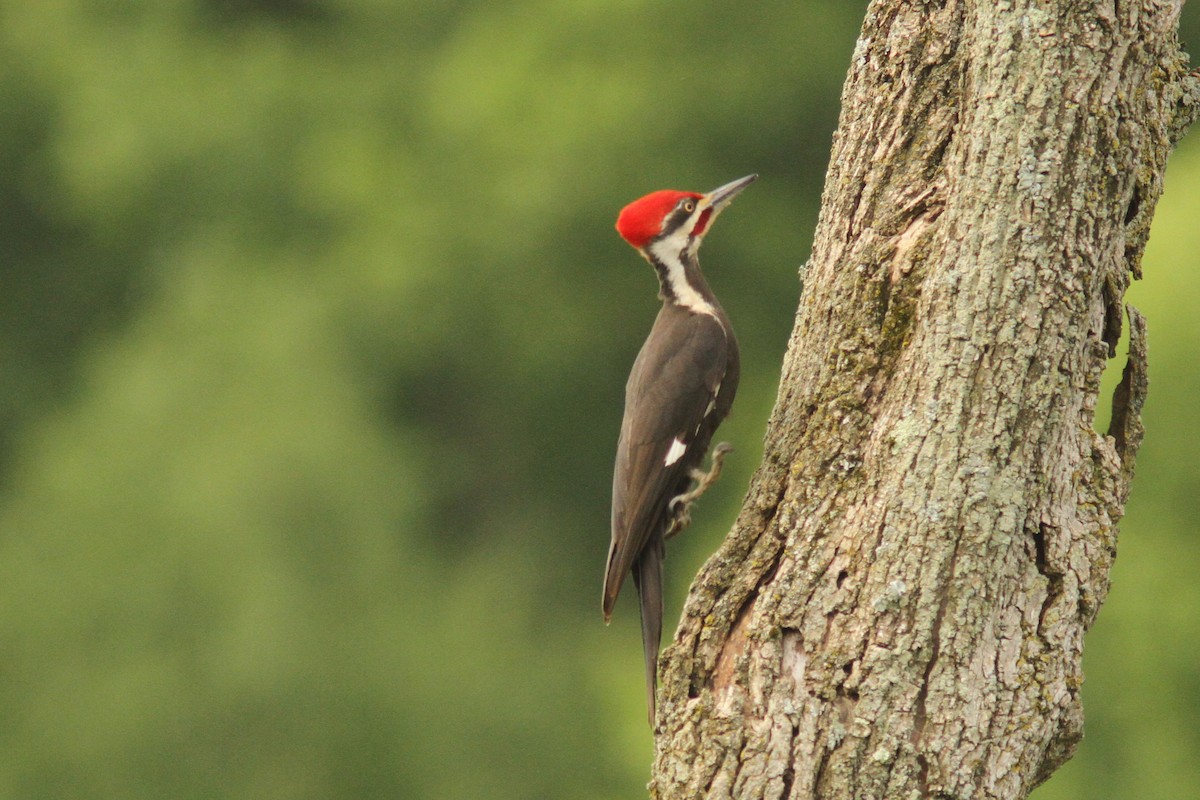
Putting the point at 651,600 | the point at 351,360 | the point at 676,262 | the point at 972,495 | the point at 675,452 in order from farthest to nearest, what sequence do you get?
the point at 351,360
the point at 676,262
the point at 675,452
the point at 651,600
the point at 972,495

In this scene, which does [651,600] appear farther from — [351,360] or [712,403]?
[351,360]

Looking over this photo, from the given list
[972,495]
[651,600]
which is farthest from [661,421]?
[972,495]

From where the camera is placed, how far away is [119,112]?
11.4 metres

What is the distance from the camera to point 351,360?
11.0 meters

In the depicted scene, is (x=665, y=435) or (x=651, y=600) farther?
(x=665, y=435)

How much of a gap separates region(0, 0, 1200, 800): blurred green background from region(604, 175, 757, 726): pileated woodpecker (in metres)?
4.63

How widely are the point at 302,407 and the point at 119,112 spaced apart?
9.03 feet

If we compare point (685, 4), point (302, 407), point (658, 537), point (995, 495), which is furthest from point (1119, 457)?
point (685, 4)

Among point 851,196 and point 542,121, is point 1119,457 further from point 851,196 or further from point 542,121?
point 542,121

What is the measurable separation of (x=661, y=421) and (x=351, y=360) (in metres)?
7.27

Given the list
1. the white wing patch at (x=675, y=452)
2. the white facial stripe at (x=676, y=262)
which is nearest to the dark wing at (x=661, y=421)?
the white wing patch at (x=675, y=452)

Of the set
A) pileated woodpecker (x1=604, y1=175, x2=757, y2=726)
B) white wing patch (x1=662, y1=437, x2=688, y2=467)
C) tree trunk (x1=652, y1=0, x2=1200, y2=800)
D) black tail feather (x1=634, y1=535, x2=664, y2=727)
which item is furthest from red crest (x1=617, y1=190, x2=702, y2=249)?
tree trunk (x1=652, y1=0, x2=1200, y2=800)

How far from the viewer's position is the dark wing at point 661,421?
387 cm

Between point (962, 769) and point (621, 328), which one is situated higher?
point (962, 769)
